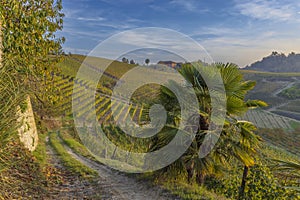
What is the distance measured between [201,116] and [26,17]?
12.7 feet

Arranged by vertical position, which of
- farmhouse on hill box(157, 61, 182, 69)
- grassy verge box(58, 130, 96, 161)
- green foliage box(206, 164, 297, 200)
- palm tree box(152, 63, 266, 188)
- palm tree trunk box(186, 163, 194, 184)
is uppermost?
farmhouse on hill box(157, 61, 182, 69)

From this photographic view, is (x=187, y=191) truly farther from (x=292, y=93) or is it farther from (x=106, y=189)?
(x=292, y=93)

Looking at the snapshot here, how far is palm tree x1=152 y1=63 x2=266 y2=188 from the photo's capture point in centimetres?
462

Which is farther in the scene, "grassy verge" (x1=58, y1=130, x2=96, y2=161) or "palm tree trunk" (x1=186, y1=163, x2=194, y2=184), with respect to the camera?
"grassy verge" (x1=58, y1=130, x2=96, y2=161)

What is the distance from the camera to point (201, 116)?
16.3ft

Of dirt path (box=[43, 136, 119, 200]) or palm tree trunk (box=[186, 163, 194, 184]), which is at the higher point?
palm tree trunk (box=[186, 163, 194, 184])

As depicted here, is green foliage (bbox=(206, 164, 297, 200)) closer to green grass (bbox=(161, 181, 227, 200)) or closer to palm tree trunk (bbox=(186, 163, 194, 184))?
green grass (bbox=(161, 181, 227, 200))

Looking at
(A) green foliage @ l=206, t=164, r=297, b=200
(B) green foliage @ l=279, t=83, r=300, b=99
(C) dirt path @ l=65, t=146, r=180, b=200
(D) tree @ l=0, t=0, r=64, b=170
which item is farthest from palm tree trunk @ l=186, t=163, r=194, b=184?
(B) green foliage @ l=279, t=83, r=300, b=99

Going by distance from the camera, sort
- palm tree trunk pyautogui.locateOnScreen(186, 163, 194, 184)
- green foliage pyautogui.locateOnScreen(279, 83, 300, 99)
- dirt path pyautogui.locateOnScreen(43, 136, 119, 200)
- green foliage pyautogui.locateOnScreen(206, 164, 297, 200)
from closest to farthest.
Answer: dirt path pyautogui.locateOnScreen(43, 136, 119, 200) < palm tree trunk pyautogui.locateOnScreen(186, 163, 194, 184) < green foliage pyautogui.locateOnScreen(206, 164, 297, 200) < green foliage pyautogui.locateOnScreen(279, 83, 300, 99)

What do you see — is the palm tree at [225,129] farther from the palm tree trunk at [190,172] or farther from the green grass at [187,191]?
the green grass at [187,191]

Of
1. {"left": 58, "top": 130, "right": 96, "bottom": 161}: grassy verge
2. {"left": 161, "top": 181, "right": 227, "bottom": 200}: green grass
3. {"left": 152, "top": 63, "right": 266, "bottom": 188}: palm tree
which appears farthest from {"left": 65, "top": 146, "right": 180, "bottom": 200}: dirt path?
{"left": 58, "top": 130, "right": 96, "bottom": 161}: grassy verge

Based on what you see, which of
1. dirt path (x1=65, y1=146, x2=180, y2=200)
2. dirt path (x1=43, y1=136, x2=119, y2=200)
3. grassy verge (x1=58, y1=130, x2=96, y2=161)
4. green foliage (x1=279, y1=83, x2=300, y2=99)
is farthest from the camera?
green foliage (x1=279, y1=83, x2=300, y2=99)

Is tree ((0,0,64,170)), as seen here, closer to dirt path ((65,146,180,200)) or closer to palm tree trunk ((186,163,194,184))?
dirt path ((65,146,180,200))

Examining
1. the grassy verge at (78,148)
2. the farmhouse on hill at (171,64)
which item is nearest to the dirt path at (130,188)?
the farmhouse on hill at (171,64)
